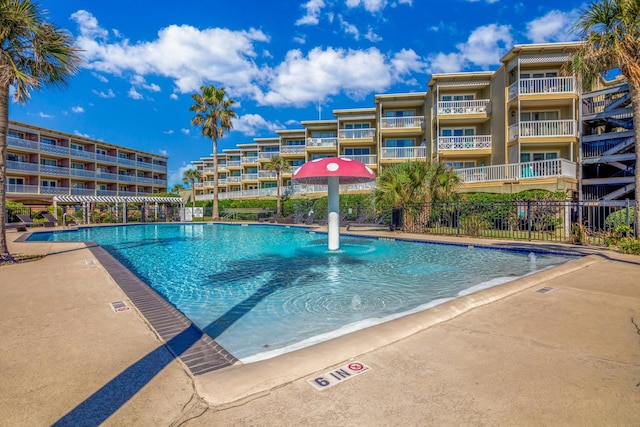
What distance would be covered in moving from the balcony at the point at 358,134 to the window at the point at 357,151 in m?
1.74

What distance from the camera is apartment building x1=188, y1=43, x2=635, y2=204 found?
19.6m

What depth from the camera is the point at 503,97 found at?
2309 cm

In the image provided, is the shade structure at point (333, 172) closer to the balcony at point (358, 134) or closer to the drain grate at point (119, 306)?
the drain grate at point (119, 306)

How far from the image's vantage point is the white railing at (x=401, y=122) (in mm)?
29291

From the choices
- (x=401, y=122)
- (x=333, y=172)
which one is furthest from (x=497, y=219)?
(x=401, y=122)

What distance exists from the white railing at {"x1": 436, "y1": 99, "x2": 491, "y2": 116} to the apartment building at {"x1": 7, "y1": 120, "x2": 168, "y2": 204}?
42.5 meters

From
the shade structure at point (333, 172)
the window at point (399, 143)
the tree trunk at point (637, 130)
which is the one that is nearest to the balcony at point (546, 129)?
the window at point (399, 143)

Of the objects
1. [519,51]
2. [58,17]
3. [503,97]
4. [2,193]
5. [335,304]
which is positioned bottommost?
[335,304]

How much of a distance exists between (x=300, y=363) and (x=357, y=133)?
30.8 meters

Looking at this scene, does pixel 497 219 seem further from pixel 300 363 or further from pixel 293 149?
pixel 293 149

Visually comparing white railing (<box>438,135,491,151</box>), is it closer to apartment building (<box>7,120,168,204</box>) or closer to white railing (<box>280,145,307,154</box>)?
white railing (<box>280,145,307,154</box>)

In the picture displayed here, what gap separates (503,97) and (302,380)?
25639 mm

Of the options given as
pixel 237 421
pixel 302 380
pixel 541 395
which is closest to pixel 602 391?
pixel 541 395

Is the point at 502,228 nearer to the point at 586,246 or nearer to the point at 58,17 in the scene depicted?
the point at 586,246
